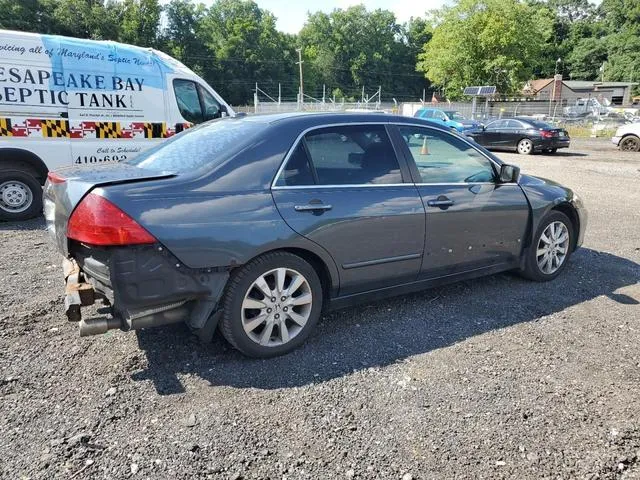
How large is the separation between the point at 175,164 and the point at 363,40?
325 feet

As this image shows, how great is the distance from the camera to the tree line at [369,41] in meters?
52.7

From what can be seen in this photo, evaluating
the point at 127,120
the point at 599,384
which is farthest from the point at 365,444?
the point at 127,120

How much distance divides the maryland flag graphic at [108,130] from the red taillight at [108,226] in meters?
5.56

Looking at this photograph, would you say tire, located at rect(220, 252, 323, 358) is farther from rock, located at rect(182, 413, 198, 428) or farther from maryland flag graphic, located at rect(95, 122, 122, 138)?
maryland flag graphic, located at rect(95, 122, 122, 138)

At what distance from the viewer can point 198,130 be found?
396 centimetres

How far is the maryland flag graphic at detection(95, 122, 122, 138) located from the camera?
774cm

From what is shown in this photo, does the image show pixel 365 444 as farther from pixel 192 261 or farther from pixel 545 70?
pixel 545 70

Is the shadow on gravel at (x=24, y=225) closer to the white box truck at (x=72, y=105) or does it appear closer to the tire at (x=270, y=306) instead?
the white box truck at (x=72, y=105)

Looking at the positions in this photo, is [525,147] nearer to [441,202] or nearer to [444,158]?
[444,158]

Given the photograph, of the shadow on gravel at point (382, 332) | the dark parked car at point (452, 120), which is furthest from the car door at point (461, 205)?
the dark parked car at point (452, 120)

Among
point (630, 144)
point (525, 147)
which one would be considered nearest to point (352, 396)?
point (525, 147)

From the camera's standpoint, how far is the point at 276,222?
3184mm

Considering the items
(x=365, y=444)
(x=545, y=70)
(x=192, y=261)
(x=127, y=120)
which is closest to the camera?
(x=365, y=444)

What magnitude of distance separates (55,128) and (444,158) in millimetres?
6019
